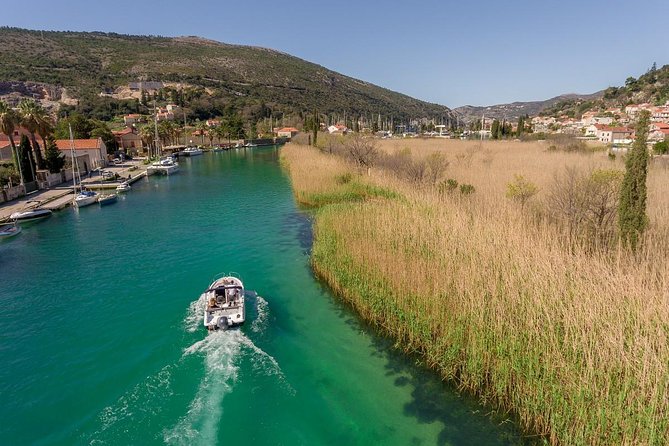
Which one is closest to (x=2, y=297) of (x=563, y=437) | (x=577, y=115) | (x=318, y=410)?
(x=318, y=410)

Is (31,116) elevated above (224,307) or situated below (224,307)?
above

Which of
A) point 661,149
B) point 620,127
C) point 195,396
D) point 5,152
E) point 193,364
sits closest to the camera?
point 195,396

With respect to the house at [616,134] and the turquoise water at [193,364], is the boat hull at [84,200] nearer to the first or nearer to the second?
the turquoise water at [193,364]

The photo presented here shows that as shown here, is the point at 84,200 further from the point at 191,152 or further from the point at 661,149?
the point at 661,149

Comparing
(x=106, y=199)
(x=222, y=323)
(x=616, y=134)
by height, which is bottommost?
(x=222, y=323)

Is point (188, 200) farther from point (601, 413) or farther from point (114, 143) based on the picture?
point (114, 143)

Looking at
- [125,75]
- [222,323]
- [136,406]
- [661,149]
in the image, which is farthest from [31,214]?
[125,75]
